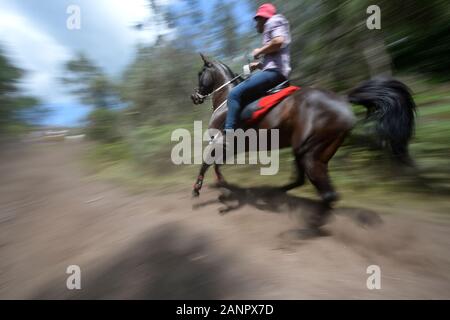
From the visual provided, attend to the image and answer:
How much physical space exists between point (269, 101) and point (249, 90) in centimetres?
39

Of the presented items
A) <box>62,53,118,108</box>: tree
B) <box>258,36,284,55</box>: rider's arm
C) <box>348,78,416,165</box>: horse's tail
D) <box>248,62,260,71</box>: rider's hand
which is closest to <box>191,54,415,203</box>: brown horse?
<box>348,78,416,165</box>: horse's tail

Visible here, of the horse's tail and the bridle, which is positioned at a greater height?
the bridle

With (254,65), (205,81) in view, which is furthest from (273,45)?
(205,81)

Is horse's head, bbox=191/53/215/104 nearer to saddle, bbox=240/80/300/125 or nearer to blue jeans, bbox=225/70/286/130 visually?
blue jeans, bbox=225/70/286/130

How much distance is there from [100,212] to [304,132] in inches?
154

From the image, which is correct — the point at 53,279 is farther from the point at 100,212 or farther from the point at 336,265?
the point at 336,265

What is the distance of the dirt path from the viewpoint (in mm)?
3209

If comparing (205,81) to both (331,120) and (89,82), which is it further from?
(89,82)

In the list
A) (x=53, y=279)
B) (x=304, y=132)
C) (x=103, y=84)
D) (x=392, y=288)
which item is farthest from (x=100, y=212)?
(x=103, y=84)

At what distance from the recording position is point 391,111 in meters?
4.17

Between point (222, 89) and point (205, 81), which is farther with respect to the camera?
point (205, 81)

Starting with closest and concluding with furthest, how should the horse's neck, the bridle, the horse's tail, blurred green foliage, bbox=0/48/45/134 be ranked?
1. the horse's tail
2. the bridle
3. the horse's neck
4. blurred green foliage, bbox=0/48/45/134

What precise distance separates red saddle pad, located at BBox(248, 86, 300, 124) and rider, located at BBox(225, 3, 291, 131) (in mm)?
250

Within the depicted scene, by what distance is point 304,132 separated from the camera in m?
4.42
